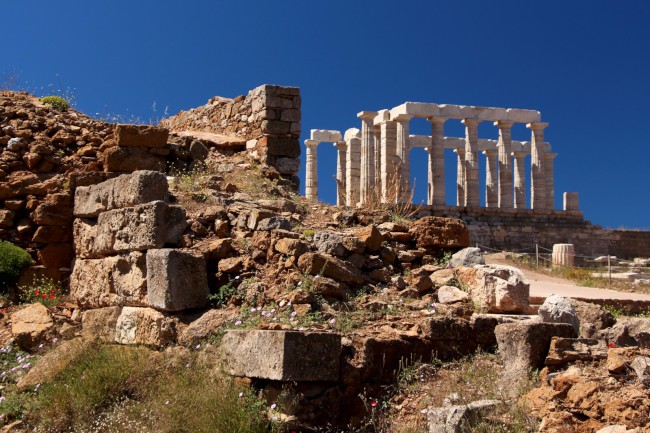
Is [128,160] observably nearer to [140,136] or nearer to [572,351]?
[140,136]

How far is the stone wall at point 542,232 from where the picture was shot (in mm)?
35062

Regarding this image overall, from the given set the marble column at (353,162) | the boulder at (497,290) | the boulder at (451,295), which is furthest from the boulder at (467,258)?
the marble column at (353,162)

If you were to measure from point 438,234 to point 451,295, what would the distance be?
1.39m

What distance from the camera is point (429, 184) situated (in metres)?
40.2

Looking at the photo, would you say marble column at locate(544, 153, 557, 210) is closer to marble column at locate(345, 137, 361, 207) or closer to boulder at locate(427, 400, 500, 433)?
marble column at locate(345, 137, 361, 207)

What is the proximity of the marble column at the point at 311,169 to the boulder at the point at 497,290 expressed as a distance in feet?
101

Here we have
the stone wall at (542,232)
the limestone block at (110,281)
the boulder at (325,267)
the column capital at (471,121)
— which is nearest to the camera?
the boulder at (325,267)

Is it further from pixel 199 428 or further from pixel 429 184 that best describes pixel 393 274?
pixel 429 184

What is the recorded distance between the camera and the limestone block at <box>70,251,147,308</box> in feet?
28.8

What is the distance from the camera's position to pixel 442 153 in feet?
128

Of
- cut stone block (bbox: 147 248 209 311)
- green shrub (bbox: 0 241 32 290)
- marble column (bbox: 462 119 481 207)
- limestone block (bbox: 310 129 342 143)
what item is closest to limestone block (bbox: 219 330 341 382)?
cut stone block (bbox: 147 248 209 311)

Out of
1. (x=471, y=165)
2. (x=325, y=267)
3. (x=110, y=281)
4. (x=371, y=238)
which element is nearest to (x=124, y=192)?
(x=110, y=281)

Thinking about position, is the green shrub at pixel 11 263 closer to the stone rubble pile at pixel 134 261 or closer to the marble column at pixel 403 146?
the stone rubble pile at pixel 134 261

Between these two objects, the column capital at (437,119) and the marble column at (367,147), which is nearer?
the marble column at (367,147)
